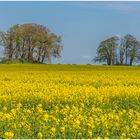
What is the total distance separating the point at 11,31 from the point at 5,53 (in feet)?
23.6

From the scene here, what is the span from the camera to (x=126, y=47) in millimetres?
86312

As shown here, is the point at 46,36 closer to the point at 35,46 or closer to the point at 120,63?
the point at 35,46

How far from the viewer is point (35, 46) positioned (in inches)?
3275

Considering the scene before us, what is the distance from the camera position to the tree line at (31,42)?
265ft

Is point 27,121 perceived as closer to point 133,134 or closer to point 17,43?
point 133,134

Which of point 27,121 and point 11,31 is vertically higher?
point 11,31

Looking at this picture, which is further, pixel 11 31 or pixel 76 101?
pixel 11 31

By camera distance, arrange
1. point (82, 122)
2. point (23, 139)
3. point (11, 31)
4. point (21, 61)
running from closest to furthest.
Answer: point (23, 139), point (82, 122), point (21, 61), point (11, 31)

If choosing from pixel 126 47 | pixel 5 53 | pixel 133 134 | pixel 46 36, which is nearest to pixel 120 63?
pixel 126 47

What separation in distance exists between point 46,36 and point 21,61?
37.3 ft

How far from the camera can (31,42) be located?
83.8 meters

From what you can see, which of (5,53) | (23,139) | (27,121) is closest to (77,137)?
(23,139)

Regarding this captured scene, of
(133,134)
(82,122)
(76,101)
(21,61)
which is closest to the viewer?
(133,134)

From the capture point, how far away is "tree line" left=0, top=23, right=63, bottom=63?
80750 mm
